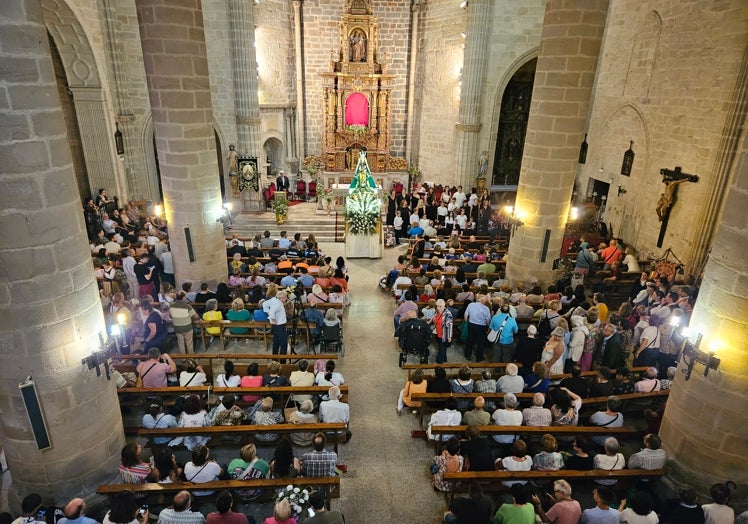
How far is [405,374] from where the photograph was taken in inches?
349

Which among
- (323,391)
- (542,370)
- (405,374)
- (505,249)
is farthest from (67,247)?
(505,249)

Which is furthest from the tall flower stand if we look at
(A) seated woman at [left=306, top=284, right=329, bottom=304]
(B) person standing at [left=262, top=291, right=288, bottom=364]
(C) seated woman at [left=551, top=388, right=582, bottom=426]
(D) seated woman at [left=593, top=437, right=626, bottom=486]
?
(D) seated woman at [left=593, top=437, right=626, bottom=486]

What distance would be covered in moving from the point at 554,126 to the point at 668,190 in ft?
15.6

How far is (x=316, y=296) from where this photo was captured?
9.96 metres

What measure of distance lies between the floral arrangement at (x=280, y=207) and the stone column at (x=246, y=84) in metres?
1.06

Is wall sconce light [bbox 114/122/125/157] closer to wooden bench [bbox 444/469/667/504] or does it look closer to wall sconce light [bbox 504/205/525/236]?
wall sconce light [bbox 504/205/525/236]

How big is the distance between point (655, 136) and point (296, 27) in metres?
15.1

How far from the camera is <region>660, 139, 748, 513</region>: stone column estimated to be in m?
5.45

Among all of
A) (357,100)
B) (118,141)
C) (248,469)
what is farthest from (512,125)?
(248,469)

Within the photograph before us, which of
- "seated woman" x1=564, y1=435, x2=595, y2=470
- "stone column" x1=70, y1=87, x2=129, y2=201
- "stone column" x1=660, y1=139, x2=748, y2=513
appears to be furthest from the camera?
"stone column" x1=70, y1=87, x2=129, y2=201

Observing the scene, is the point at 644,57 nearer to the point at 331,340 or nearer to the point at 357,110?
the point at 357,110

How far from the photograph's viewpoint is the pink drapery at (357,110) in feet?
72.6

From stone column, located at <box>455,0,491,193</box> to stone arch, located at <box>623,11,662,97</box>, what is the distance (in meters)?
5.44

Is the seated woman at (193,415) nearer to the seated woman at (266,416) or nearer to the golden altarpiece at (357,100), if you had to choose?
the seated woman at (266,416)
